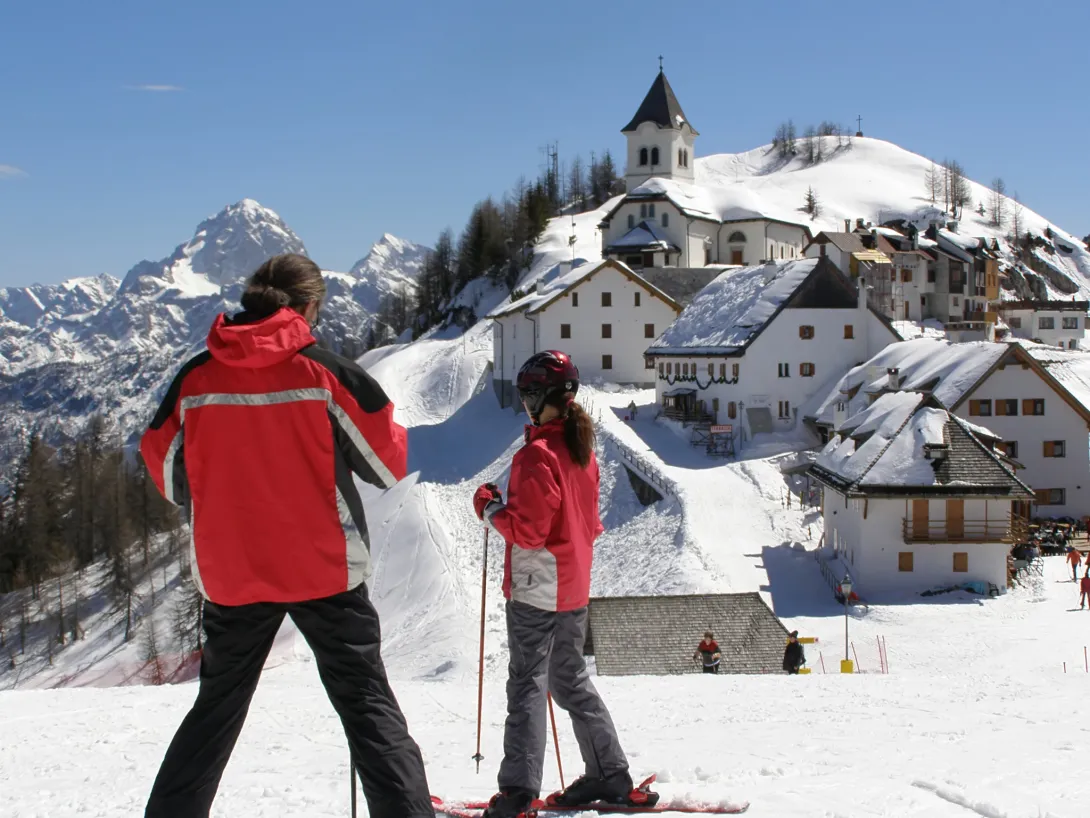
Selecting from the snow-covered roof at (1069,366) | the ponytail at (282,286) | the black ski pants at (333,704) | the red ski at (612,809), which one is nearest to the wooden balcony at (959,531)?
the red ski at (612,809)

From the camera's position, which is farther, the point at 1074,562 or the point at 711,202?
the point at 711,202

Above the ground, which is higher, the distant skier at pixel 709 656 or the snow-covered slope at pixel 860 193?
the snow-covered slope at pixel 860 193

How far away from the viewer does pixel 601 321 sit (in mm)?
54406

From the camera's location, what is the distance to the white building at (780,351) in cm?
4378

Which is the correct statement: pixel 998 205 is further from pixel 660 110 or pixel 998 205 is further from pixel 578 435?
pixel 578 435

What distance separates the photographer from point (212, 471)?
167 inches

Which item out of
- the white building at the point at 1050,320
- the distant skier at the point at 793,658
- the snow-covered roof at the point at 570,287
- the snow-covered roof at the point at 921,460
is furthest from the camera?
the white building at the point at 1050,320

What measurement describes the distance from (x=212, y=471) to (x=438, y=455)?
45.6m

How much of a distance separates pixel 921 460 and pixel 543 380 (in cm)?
2383

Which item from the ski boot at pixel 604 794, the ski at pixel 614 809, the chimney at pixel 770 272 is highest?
the chimney at pixel 770 272

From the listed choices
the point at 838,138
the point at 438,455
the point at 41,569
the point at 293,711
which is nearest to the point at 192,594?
the point at 438,455

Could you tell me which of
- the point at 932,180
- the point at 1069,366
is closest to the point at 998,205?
the point at 932,180

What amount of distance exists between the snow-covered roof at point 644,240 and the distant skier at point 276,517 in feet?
234

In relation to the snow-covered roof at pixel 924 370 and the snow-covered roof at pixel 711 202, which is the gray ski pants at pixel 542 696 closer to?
the snow-covered roof at pixel 924 370
